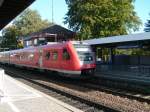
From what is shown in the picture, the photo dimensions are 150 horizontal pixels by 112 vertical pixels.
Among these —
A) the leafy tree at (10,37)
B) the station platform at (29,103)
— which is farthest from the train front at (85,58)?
the leafy tree at (10,37)

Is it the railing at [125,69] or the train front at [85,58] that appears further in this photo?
the railing at [125,69]

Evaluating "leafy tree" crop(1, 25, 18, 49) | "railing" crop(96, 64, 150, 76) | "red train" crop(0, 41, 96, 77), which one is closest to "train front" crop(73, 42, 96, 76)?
"red train" crop(0, 41, 96, 77)

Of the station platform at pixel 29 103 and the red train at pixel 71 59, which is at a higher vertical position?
the red train at pixel 71 59

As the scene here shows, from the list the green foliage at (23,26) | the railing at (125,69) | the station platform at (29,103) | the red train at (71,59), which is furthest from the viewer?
the green foliage at (23,26)

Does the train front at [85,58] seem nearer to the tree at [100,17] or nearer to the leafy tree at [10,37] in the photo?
the tree at [100,17]

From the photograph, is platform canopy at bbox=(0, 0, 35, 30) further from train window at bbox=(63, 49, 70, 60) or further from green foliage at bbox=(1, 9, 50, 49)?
green foliage at bbox=(1, 9, 50, 49)

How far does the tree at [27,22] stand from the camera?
109 metres

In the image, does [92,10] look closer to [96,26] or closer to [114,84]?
[96,26]

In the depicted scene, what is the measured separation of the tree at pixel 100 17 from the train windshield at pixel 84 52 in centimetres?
3068

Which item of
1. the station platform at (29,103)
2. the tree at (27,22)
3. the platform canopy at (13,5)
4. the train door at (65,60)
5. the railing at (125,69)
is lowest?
the station platform at (29,103)

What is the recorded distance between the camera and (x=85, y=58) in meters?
22.9

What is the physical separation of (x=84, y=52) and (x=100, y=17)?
3238cm

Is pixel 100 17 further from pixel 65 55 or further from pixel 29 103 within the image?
pixel 29 103

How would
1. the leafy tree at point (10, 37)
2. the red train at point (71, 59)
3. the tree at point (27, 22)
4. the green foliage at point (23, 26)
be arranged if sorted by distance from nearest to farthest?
the red train at point (71, 59) → the tree at point (27, 22) → the green foliage at point (23, 26) → the leafy tree at point (10, 37)
